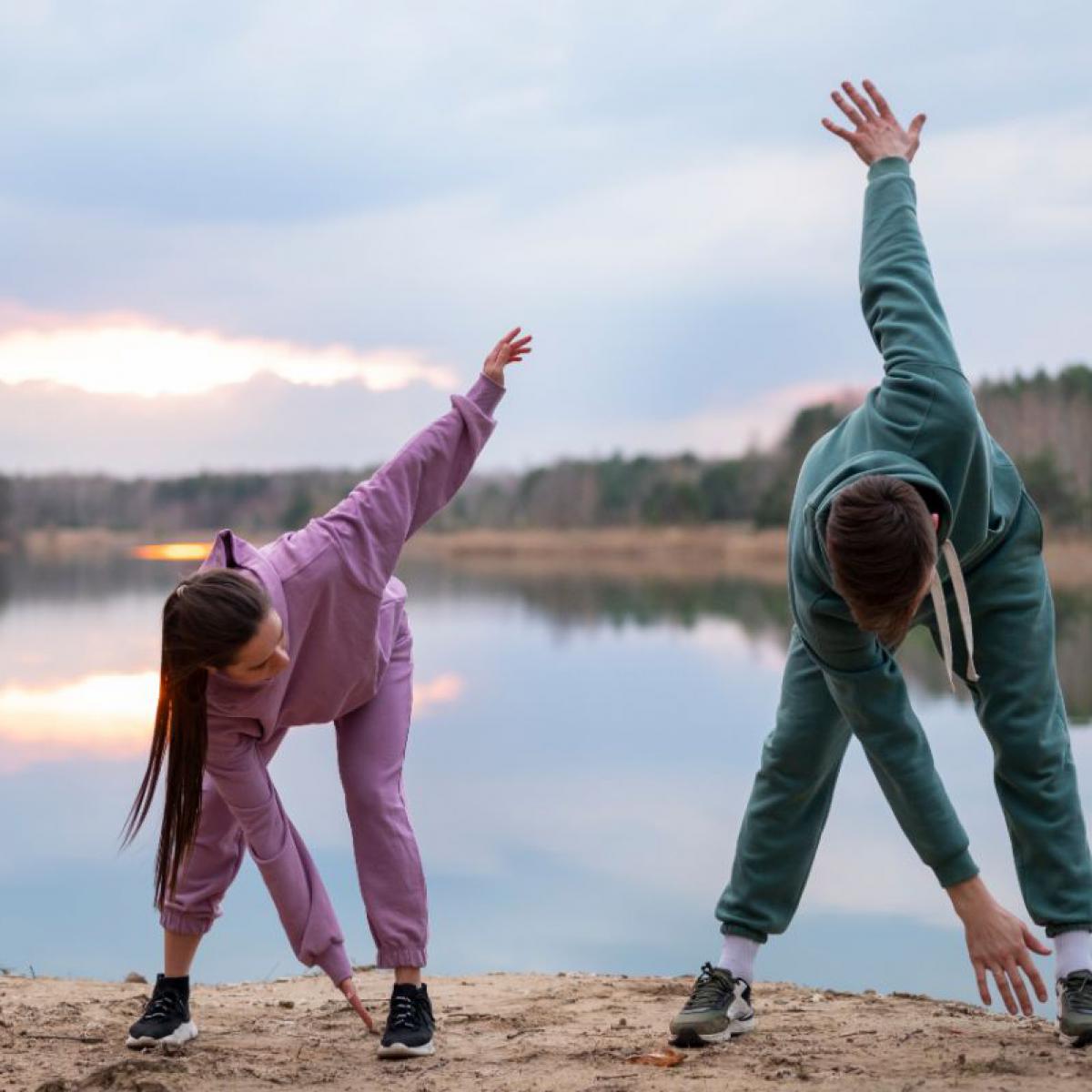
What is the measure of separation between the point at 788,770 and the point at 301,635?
3.65 ft

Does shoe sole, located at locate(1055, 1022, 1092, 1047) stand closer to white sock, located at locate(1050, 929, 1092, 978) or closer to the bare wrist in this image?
white sock, located at locate(1050, 929, 1092, 978)

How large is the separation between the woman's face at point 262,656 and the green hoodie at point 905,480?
3.46 ft

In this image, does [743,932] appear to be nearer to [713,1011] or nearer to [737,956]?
[737,956]

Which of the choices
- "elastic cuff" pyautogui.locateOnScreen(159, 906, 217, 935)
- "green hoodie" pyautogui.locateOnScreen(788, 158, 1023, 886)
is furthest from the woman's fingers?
"green hoodie" pyautogui.locateOnScreen(788, 158, 1023, 886)

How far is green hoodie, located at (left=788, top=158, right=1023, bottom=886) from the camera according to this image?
9.36 ft

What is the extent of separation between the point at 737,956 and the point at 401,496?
51.1 inches

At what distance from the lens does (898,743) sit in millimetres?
2949

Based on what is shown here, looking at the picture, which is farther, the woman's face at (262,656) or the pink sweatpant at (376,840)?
the pink sweatpant at (376,840)

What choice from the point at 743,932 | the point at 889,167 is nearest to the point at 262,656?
the point at 743,932

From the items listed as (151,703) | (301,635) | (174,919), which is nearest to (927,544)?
(301,635)

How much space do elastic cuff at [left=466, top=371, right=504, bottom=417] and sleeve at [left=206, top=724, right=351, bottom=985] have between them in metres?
0.93

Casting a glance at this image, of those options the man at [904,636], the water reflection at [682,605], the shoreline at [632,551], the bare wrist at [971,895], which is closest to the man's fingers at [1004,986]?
the man at [904,636]

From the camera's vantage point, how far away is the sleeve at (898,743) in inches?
114

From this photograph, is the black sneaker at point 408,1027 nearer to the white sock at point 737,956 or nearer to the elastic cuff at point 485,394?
the white sock at point 737,956
